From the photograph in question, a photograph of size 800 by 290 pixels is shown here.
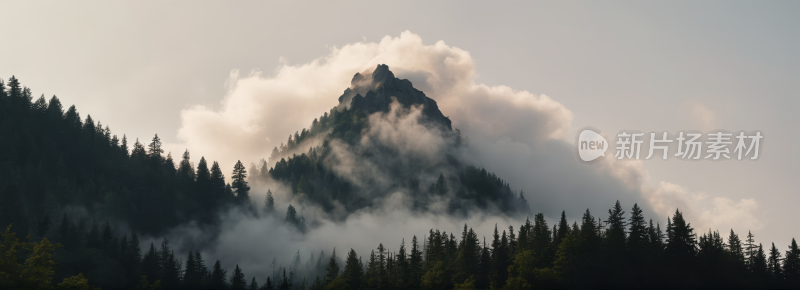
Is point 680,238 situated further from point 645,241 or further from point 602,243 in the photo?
point 602,243

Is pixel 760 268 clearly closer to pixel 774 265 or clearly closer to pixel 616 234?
pixel 774 265

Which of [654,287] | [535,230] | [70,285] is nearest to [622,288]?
[654,287]

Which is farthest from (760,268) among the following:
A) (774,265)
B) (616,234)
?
(616,234)

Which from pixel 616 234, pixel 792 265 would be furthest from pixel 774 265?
pixel 616 234

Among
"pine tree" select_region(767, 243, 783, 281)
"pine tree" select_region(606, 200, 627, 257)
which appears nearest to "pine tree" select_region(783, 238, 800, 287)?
"pine tree" select_region(767, 243, 783, 281)

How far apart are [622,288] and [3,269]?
15274 cm

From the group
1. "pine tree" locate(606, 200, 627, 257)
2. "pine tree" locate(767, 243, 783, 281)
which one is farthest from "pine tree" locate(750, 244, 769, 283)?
"pine tree" locate(606, 200, 627, 257)

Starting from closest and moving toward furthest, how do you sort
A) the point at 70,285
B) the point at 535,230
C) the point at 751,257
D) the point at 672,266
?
the point at 70,285, the point at 672,266, the point at 751,257, the point at 535,230

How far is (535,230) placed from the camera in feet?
625

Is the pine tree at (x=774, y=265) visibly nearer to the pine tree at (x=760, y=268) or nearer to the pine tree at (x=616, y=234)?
the pine tree at (x=760, y=268)

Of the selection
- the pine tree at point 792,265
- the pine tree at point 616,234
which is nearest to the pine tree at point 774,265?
the pine tree at point 792,265

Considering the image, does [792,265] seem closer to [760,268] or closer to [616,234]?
[760,268]

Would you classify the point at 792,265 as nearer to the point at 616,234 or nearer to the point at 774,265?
the point at 774,265

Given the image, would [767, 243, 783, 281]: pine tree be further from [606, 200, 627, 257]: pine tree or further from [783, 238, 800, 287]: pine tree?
[606, 200, 627, 257]: pine tree
